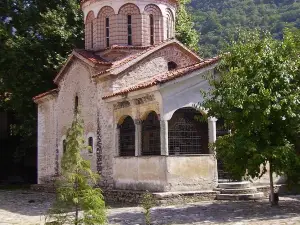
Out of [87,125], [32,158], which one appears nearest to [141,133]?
[87,125]

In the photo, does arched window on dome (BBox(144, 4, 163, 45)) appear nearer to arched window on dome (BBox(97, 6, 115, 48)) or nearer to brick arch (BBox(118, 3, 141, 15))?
brick arch (BBox(118, 3, 141, 15))

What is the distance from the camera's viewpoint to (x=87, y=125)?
57.5 ft

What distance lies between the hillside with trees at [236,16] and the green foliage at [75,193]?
59.9 metres

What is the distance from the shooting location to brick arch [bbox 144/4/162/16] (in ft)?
59.7

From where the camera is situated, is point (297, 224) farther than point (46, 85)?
No

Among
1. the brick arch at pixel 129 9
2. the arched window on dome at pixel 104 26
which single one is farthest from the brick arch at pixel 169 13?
the arched window on dome at pixel 104 26

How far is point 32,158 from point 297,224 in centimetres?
2174

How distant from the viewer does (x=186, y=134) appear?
1500cm

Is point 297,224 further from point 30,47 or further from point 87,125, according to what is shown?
point 30,47

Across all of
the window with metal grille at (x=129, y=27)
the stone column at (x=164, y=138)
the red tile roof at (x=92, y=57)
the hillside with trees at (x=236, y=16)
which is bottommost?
the stone column at (x=164, y=138)

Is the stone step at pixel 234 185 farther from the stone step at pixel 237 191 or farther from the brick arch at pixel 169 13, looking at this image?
the brick arch at pixel 169 13

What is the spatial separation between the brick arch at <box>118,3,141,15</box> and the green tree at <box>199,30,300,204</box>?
23.8 ft

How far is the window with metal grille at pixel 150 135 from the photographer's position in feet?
51.5

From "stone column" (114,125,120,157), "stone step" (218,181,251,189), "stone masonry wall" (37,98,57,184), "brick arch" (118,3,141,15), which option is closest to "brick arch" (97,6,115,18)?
"brick arch" (118,3,141,15)
